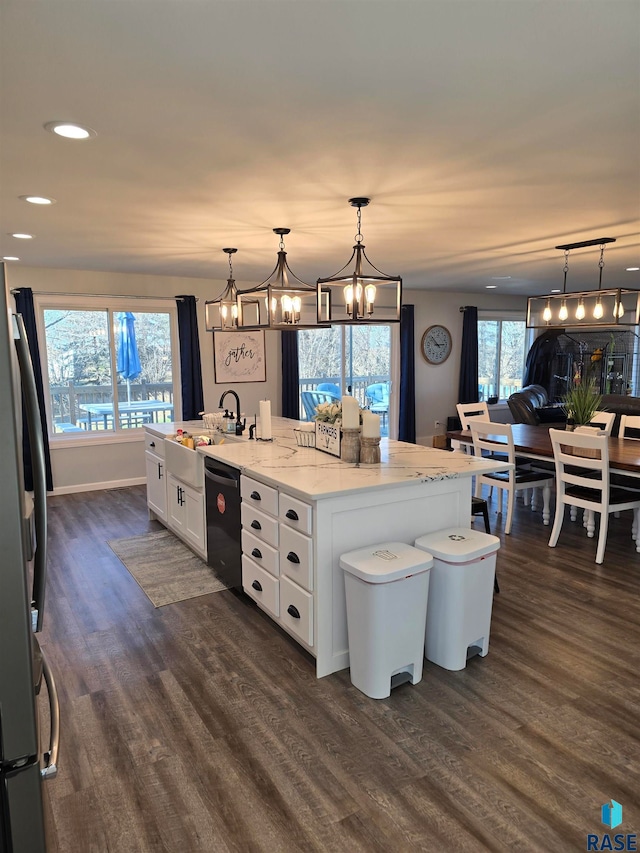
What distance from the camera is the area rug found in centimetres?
368

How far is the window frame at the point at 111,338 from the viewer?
601 centimetres

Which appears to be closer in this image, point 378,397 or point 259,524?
point 259,524

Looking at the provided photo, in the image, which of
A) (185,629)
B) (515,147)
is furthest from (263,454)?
(515,147)

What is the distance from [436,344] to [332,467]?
6.50 m

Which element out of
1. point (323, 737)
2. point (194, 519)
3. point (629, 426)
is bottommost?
point (323, 737)

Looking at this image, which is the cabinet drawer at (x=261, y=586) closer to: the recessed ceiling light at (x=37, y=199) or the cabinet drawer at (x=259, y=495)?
the cabinet drawer at (x=259, y=495)

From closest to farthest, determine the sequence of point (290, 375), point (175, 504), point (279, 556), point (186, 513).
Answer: point (279, 556)
point (186, 513)
point (175, 504)
point (290, 375)

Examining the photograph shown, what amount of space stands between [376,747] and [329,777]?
246mm

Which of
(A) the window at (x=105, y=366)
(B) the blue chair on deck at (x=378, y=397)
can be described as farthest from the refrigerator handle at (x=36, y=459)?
(B) the blue chair on deck at (x=378, y=397)

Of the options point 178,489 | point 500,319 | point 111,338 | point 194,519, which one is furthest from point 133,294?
point 500,319

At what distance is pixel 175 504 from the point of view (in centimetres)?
452

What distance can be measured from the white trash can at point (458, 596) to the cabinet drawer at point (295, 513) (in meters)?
0.61

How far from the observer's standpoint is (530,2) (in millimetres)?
1456

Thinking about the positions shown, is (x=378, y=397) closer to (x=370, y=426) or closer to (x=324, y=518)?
(x=370, y=426)
